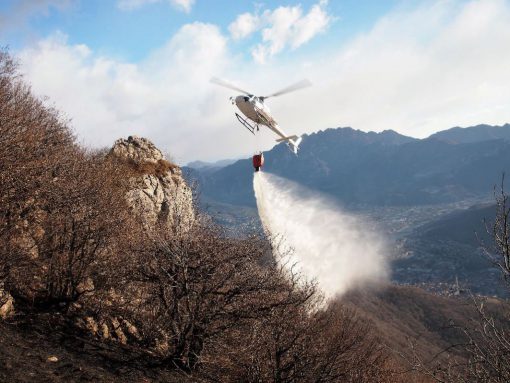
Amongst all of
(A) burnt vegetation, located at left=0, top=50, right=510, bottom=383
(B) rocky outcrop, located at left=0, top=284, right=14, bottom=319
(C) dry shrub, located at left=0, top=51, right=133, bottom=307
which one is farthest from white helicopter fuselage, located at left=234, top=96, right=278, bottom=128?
(B) rocky outcrop, located at left=0, top=284, right=14, bottom=319

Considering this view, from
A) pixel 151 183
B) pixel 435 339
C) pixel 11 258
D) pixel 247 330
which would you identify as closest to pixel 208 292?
pixel 247 330

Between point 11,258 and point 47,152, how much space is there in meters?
9.01

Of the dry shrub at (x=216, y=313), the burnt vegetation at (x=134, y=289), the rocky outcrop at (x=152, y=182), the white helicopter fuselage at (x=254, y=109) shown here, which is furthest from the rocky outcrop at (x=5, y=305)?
the white helicopter fuselage at (x=254, y=109)

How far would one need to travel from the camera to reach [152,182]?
32531 millimetres

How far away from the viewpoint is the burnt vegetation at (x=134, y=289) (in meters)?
15.8

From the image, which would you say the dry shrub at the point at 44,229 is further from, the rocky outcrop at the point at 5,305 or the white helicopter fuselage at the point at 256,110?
the white helicopter fuselage at the point at 256,110

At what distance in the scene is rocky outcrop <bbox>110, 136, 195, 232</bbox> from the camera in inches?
1169

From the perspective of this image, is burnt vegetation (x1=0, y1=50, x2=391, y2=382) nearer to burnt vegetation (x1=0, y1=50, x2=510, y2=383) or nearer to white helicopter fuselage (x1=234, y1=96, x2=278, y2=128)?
burnt vegetation (x1=0, y1=50, x2=510, y2=383)

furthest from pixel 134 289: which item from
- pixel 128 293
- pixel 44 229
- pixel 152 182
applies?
pixel 152 182

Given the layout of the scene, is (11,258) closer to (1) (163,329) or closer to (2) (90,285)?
(2) (90,285)

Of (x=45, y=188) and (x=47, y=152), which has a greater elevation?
(x=47, y=152)

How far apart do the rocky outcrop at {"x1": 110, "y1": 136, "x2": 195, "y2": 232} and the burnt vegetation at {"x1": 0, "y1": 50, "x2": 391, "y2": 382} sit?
30.2 feet

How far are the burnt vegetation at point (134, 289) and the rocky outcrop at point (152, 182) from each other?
362 inches

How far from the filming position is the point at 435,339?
561ft
